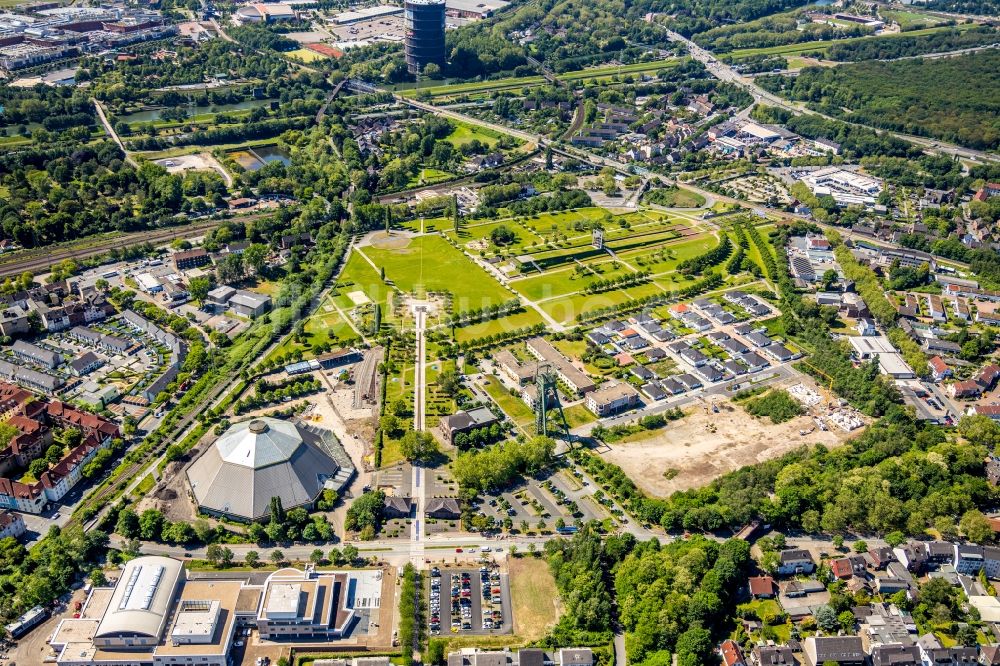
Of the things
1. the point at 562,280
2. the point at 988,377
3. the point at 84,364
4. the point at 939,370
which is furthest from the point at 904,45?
the point at 84,364

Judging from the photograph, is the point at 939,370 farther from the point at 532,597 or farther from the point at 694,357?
the point at 532,597

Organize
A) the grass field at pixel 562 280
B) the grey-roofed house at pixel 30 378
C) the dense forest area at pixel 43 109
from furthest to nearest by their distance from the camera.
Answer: the dense forest area at pixel 43 109, the grass field at pixel 562 280, the grey-roofed house at pixel 30 378

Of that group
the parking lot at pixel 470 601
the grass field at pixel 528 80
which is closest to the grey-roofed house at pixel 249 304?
the parking lot at pixel 470 601

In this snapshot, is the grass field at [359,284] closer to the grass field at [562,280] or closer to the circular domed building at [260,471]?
the grass field at [562,280]

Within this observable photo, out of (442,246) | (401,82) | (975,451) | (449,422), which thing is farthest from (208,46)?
(975,451)

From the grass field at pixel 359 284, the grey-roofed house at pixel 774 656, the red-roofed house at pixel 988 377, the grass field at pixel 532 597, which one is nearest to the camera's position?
the grey-roofed house at pixel 774 656

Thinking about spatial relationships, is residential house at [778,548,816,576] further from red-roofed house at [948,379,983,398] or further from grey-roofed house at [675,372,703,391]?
red-roofed house at [948,379,983,398]
